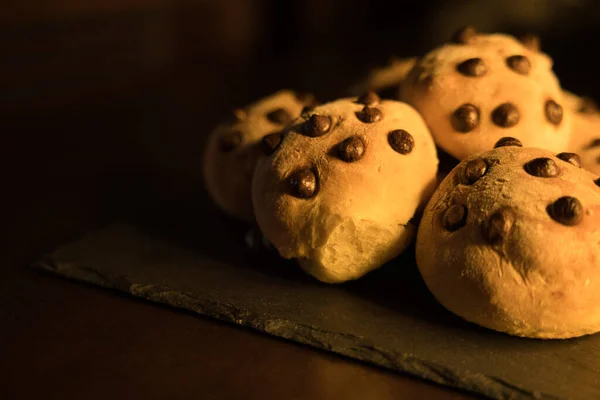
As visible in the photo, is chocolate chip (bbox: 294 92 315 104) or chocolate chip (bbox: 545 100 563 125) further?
chocolate chip (bbox: 294 92 315 104)

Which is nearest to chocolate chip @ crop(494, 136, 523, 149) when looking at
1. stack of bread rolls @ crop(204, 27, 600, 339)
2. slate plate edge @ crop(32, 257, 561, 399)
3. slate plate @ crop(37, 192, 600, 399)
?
stack of bread rolls @ crop(204, 27, 600, 339)

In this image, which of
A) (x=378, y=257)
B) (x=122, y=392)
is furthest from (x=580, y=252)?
(x=122, y=392)

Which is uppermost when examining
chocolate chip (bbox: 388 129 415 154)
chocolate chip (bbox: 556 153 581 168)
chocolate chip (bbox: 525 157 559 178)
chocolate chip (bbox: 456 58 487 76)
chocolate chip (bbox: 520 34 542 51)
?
chocolate chip (bbox: 520 34 542 51)

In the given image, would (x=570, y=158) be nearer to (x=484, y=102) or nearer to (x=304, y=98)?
(x=484, y=102)

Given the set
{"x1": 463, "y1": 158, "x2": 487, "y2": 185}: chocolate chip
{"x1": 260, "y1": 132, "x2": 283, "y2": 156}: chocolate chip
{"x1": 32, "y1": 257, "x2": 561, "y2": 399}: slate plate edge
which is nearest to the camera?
{"x1": 32, "y1": 257, "x2": 561, "y2": 399}: slate plate edge

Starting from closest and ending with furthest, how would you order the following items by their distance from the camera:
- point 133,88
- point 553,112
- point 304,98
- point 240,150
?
point 553,112
point 240,150
point 304,98
point 133,88

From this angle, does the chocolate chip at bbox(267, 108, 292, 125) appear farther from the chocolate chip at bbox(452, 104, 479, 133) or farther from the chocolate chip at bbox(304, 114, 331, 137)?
the chocolate chip at bbox(452, 104, 479, 133)

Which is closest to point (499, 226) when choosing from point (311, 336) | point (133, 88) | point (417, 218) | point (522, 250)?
point (522, 250)
